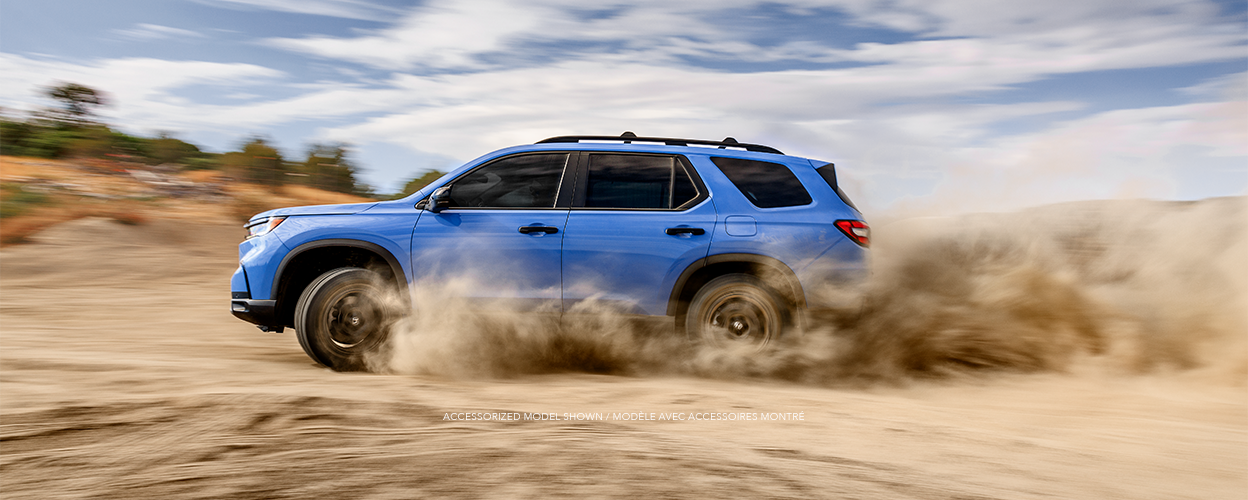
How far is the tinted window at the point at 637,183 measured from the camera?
5.00 m

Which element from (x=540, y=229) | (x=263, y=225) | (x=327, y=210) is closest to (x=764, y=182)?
(x=540, y=229)

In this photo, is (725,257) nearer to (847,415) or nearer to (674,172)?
(674,172)

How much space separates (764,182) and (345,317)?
9.70 feet

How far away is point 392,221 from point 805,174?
279 centimetres

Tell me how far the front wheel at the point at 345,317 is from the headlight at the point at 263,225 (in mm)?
513

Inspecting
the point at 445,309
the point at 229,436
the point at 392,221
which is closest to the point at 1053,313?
the point at 445,309

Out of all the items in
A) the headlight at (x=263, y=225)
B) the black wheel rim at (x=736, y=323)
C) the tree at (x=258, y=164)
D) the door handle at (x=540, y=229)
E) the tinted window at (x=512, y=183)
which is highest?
the tree at (x=258, y=164)

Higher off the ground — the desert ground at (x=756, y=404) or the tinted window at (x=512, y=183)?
the tinted window at (x=512, y=183)

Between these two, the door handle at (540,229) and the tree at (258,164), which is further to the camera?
the tree at (258,164)

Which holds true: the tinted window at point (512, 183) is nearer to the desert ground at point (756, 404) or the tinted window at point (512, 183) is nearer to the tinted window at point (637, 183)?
the tinted window at point (637, 183)

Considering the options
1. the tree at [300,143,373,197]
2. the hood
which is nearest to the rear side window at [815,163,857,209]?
the hood

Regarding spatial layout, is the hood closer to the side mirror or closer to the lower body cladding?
the side mirror

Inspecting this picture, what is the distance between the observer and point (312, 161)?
1825 centimetres

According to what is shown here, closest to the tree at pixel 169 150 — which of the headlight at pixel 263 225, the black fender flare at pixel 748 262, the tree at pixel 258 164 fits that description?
the tree at pixel 258 164
